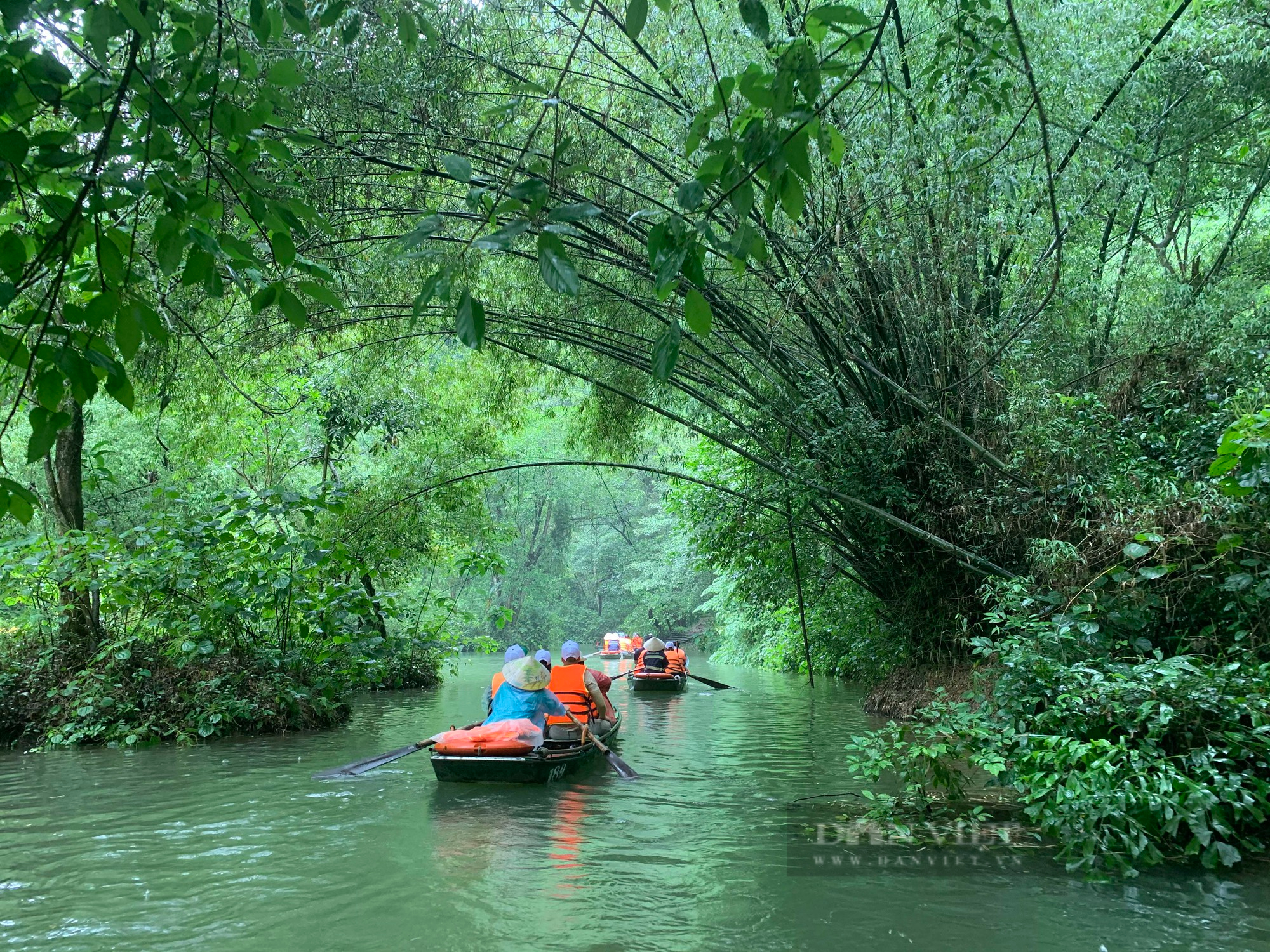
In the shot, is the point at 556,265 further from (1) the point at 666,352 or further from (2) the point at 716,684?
(2) the point at 716,684

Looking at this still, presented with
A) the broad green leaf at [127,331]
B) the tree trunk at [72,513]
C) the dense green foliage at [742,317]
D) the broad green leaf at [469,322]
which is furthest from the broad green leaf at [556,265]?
the tree trunk at [72,513]

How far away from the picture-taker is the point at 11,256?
1659mm

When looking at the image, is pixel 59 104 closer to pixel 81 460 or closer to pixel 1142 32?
pixel 1142 32

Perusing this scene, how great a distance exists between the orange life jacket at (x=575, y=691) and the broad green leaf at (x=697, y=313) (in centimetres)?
684

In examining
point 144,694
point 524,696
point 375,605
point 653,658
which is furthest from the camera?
point 653,658

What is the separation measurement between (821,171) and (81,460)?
747 centimetres

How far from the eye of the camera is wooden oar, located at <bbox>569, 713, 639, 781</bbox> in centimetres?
711

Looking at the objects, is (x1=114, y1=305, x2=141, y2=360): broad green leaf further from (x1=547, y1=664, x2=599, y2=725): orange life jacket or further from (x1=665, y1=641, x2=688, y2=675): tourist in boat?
(x1=665, y1=641, x2=688, y2=675): tourist in boat

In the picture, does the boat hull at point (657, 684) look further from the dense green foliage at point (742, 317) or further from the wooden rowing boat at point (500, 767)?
the wooden rowing boat at point (500, 767)

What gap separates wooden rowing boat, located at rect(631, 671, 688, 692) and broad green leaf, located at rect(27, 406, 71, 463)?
1332cm

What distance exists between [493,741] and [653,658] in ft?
28.1

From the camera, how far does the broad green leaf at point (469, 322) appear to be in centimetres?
150

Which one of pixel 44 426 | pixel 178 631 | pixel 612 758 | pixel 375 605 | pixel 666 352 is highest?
pixel 666 352

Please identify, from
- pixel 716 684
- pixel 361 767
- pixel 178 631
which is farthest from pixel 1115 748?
pixel 716 684
